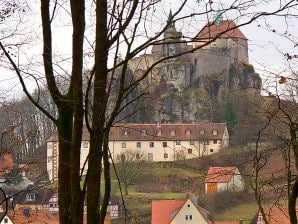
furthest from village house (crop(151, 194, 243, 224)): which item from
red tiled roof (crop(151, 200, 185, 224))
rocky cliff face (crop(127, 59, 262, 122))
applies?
rocky cliff face (crop(127, 59, 262, 122))

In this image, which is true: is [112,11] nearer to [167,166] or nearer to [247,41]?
[247,41]

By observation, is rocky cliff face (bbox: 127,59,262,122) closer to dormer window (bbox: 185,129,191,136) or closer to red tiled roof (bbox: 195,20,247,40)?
dormer window (bbox: 185,129,191,136)

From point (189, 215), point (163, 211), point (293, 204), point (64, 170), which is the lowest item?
point (189, 215)

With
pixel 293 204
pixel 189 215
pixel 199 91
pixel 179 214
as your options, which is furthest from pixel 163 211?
pixel 199 91

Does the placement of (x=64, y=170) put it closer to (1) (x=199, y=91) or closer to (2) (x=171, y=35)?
(2) (x=171, y=35)

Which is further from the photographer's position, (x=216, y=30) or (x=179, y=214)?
(x=179, y=214)

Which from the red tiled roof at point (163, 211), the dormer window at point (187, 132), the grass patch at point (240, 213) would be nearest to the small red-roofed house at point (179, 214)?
the red tiled roof at point (163, 211)

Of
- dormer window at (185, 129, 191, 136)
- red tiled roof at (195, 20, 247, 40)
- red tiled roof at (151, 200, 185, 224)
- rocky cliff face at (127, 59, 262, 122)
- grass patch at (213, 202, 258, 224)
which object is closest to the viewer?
red tiled roof at (195, 20, 247, 40)

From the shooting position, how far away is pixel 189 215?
28922 millimetres

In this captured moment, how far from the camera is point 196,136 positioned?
170ft

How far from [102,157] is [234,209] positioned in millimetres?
33188

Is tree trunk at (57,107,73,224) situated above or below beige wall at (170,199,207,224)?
above

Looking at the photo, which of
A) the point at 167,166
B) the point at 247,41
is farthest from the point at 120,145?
the point at 247,41

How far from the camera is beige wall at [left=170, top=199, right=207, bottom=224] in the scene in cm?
2856
